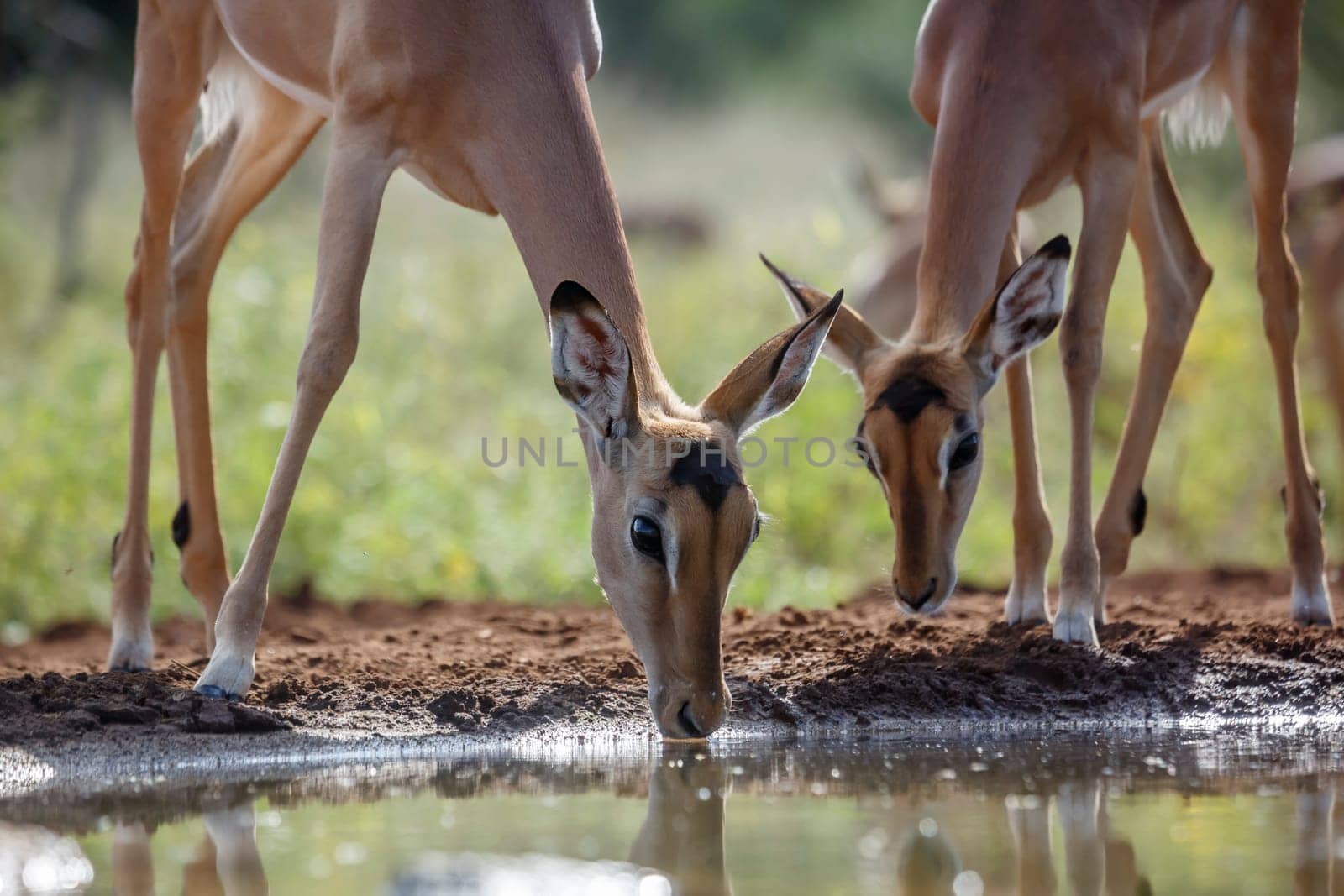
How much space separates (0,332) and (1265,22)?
11.9 meters

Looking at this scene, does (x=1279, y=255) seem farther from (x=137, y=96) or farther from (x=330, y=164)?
(x=137, y=96)

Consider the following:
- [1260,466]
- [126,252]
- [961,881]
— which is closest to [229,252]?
[126,252]

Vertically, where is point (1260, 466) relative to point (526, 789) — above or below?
above

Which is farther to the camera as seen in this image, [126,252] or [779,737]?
[126,252]

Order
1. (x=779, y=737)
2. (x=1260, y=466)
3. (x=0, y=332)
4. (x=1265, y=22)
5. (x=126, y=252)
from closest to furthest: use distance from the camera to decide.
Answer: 1. (x=779, y=737)
2. (x=1265, y=22)
3. (x=1260, y=466)
4. (x=0, y=332)
5. (x=126, y=252)

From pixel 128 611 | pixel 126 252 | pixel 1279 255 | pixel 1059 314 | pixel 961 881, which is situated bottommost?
pixel 961 881

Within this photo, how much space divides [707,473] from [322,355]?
5.50 ft

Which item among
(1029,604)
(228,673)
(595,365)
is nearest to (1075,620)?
(1029,604)

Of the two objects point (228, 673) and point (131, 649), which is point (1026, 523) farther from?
point (131, 649)

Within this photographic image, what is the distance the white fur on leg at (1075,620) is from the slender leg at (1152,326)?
1.49 feet

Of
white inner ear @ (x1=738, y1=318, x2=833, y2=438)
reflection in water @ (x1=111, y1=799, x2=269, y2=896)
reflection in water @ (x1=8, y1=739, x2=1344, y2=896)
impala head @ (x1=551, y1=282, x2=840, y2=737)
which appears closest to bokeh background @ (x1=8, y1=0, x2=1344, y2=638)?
white inner ear @ (x1=738, y1=318, x2=833, y2=438)

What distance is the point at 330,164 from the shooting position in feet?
20.0

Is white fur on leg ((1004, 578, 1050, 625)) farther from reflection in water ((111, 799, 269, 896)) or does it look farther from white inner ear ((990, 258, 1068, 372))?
reflection in water ((111, 799, 269, 896))

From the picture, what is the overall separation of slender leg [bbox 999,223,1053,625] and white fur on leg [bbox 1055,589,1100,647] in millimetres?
573
